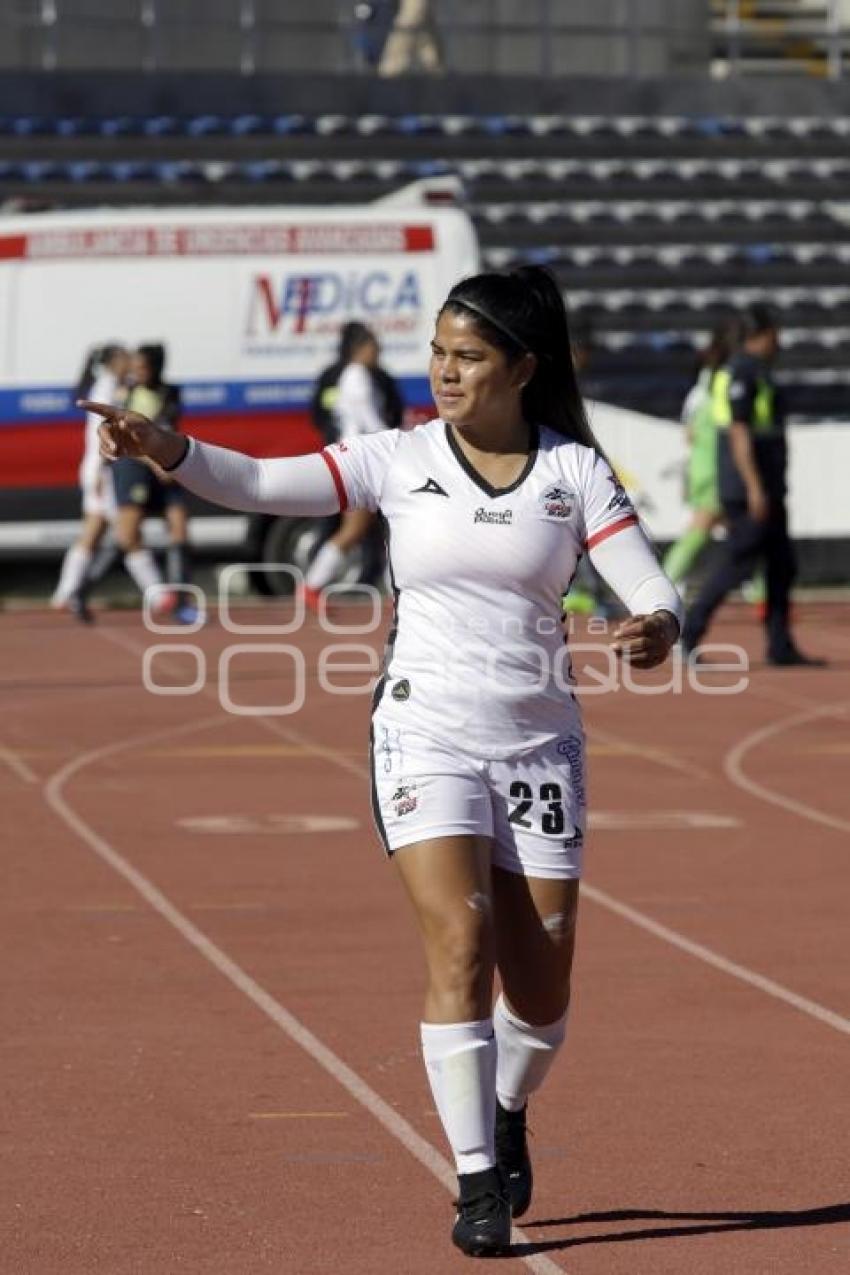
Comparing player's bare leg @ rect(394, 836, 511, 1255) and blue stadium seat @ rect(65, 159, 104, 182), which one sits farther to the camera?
blue stadium seat @ rect(65, 159, 104, 182)

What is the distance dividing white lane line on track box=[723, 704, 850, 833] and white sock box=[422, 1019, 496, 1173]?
6244 mm

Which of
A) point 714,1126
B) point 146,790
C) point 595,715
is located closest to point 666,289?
point 595,715

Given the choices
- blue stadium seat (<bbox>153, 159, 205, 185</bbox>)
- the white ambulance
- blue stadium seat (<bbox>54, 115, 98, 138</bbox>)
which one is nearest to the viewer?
the white ambulance

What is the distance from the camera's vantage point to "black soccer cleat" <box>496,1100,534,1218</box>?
6074 millimetres

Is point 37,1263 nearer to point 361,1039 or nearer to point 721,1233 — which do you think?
point 721,1233

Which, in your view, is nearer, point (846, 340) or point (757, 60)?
point (846, 340)

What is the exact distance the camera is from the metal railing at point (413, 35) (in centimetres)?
2988

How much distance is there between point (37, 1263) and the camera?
18.8 ft

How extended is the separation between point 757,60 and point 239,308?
38.6ft

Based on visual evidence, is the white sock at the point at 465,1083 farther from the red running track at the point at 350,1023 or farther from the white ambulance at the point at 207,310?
the white ambulance at the point at 207,310

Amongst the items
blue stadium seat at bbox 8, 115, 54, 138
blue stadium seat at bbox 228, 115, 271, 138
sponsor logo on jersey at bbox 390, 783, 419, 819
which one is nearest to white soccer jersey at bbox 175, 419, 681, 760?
sponsor logo on jersey at bbox 390, 783, 419, 819

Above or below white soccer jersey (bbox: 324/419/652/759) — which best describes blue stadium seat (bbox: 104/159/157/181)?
A: below

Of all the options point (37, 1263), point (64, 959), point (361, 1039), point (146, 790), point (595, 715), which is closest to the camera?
point (37, 1263)

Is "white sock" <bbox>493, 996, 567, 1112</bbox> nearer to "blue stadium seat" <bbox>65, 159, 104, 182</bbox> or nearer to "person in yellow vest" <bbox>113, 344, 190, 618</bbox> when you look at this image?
"person in yellow vest" <bbox>113, 344, 190, 618</bbox>
